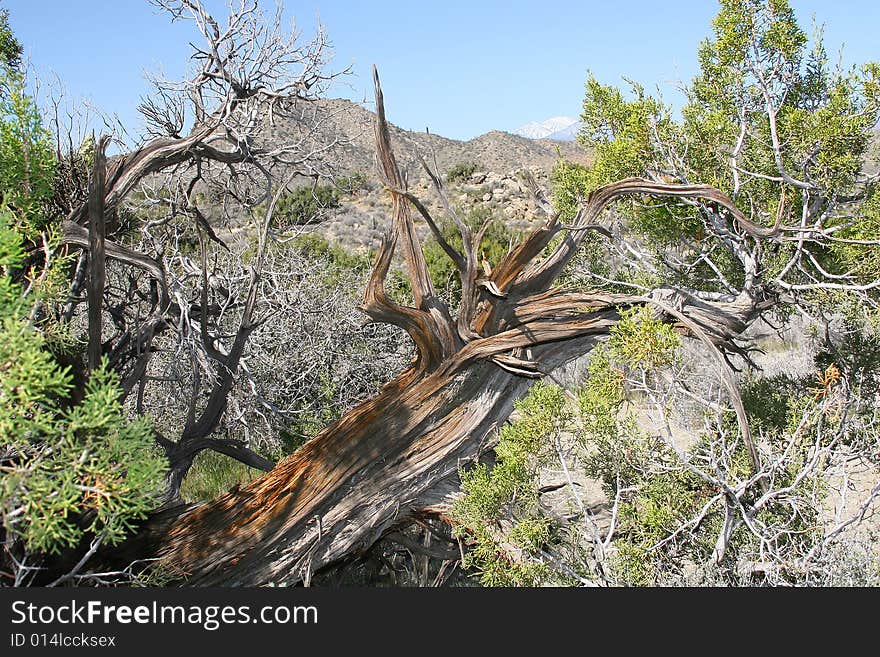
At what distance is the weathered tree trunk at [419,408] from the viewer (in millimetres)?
3475

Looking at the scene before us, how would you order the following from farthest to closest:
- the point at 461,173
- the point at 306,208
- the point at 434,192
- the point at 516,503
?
the point at 461,173, the point at 434,192, the point at 306,208, the point at 516,503

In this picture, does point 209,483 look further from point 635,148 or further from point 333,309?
point 635,148

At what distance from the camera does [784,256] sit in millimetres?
4426

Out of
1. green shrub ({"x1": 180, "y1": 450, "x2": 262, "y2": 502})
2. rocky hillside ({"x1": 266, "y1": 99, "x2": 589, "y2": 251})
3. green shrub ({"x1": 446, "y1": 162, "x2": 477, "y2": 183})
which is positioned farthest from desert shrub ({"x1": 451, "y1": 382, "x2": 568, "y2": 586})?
green shrub ({"x1": 446, "y1": 162, "x2": 477, "y2": 183})

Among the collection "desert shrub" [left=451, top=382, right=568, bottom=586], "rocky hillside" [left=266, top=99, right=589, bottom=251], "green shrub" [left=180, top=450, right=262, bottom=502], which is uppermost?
"rocky hillside" [left=266, top=99, right=589, bottom=251]

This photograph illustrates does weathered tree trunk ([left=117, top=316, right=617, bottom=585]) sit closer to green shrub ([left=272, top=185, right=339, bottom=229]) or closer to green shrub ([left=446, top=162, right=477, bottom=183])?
green shrub ([left=272, top=185, right=339, bottom=229])

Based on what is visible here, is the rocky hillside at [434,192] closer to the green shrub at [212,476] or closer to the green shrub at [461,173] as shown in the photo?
the green shrub at [461,173]

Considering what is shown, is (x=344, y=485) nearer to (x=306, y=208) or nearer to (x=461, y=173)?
(x=306, y=208)

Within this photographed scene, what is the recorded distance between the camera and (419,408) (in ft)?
11.8

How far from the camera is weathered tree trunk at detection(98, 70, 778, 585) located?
11.4ft

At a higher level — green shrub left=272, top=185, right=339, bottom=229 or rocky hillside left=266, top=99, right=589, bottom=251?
rocky hillside left=266, top=99, right=589, bottom=251

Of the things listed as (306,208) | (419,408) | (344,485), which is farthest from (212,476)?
(306,208)

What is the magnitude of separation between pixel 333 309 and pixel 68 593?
4206mm

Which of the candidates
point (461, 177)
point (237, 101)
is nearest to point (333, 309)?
point (237, 101)
